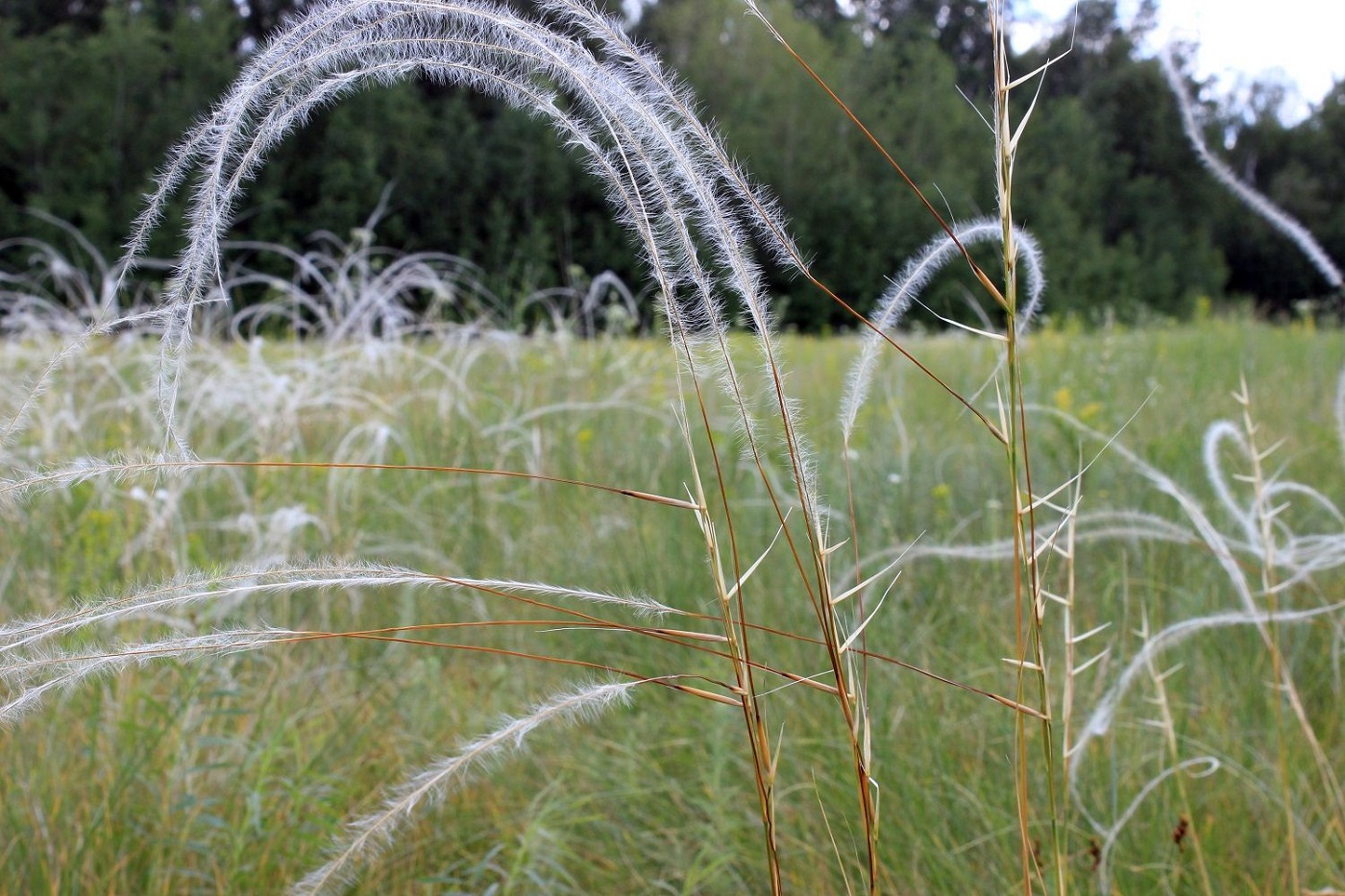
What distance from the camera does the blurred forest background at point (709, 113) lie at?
608 inches

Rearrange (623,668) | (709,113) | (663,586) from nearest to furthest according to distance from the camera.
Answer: (623,668)
(663,586)
(709,113)

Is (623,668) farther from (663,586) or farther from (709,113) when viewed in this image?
(709,113)

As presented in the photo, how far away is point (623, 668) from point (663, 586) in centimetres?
57

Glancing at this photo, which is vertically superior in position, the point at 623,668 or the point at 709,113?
the point at 709,113

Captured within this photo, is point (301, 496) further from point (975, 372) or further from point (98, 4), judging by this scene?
point (98, 4)

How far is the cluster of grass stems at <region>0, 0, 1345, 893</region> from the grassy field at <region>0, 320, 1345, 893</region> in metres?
0.01

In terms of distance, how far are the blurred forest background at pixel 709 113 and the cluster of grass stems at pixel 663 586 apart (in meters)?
9.46

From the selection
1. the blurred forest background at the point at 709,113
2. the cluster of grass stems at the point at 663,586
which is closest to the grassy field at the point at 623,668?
the cluster of grass stems at the point at 663,586

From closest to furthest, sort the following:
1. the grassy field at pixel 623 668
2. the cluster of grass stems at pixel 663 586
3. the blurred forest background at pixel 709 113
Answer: the cluster of grass stems at pixel 663 586
the grassy field at pixel 623 668
the blurred forest background at pixel 709 113

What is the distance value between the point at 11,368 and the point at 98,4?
20.1 m

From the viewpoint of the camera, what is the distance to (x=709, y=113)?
14.2 metres

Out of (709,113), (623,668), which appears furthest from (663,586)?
(709,113)

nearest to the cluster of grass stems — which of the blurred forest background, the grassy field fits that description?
the grassy field

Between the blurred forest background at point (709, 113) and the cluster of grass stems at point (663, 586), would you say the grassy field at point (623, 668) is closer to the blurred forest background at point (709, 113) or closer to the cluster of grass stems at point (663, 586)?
the cluster of grass stems at point (663, 586)
